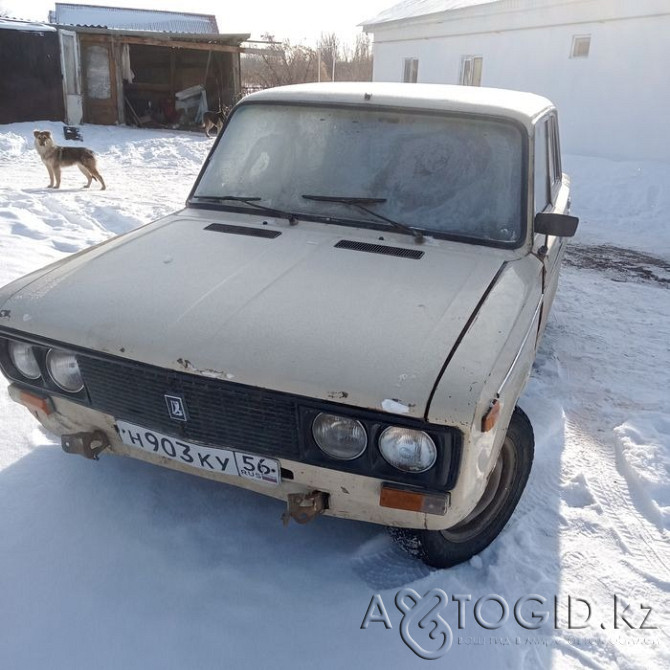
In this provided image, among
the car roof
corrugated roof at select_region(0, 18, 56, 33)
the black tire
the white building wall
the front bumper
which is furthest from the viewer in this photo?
corrugated roof at select_region(0, 18, 56, 33)

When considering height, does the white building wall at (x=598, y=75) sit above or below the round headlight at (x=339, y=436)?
above

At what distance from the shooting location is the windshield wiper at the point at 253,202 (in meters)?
3.08

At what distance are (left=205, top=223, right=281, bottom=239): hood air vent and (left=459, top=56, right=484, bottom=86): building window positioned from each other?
14.9 m

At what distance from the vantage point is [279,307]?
2311 mm

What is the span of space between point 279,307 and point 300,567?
43.0 inches

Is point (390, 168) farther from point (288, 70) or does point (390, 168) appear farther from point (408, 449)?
point (288, 70)

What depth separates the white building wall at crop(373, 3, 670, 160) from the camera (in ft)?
38.9

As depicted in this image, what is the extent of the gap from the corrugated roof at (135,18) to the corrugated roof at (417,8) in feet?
20.4

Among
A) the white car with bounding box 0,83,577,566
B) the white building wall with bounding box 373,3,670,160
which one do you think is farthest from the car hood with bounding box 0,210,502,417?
the white building wall with bounding box 373,3,670,160

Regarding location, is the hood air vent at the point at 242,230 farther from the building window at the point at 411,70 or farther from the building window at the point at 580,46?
the building window at the point at 411,70

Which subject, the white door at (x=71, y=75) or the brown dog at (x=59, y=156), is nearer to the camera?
the brown dog at (x=59, y=156)

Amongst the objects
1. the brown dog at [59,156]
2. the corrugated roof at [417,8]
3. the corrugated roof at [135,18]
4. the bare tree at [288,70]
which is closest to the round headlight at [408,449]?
the brown dog at [59,156]

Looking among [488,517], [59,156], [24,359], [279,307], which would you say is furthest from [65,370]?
[59,156]

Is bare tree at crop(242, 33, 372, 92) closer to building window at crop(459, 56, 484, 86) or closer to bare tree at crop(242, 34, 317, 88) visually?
bare tree at crop(242, 34, 317, 88)
